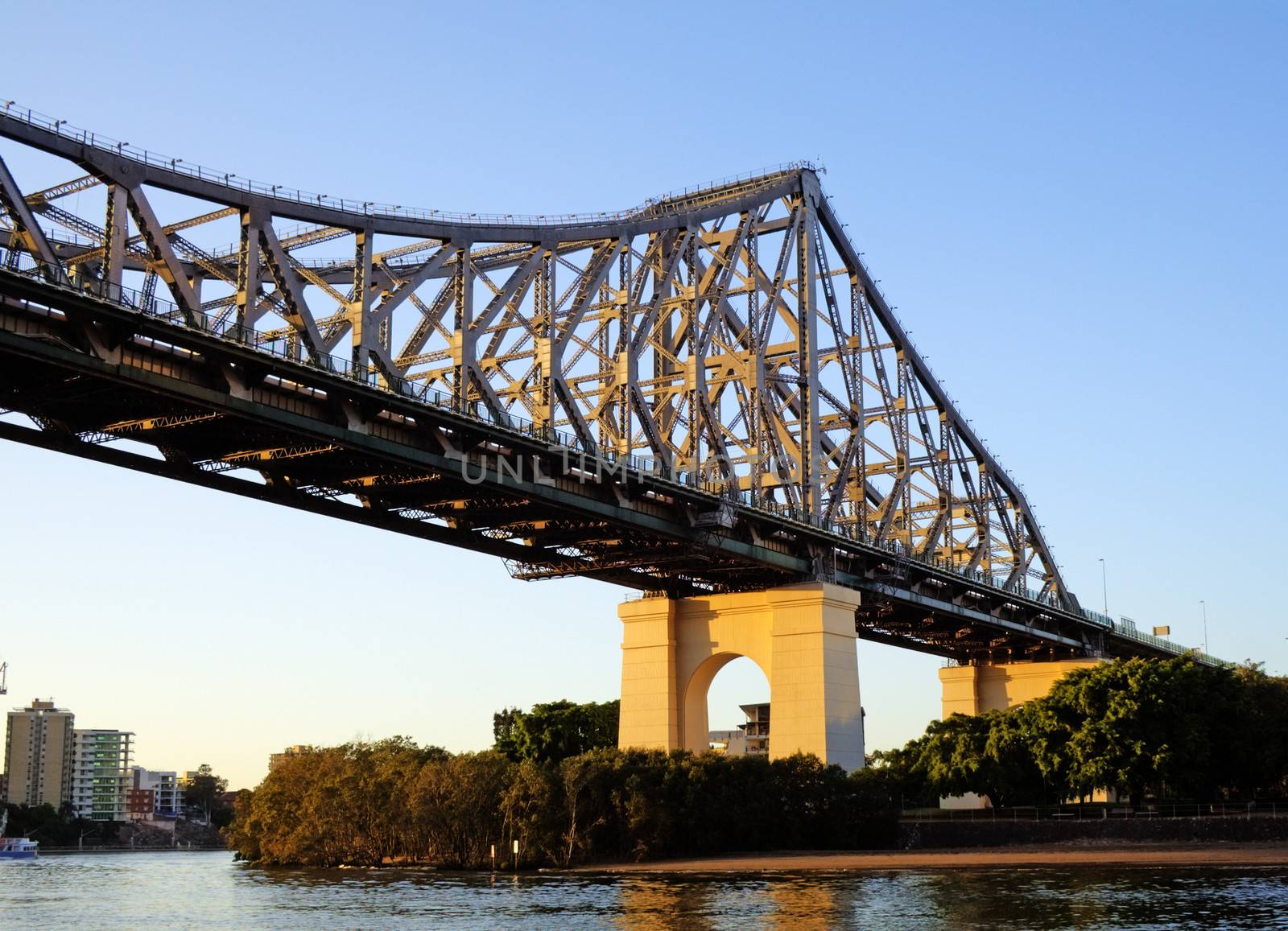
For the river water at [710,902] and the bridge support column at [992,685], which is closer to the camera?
the river water at [710,902]

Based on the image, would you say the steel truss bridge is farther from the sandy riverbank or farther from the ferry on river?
the ferry on river

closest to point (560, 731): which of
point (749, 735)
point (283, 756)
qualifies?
point (283, 756)

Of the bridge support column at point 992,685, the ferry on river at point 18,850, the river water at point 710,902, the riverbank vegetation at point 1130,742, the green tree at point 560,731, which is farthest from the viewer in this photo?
the ferry on river at point 18,850

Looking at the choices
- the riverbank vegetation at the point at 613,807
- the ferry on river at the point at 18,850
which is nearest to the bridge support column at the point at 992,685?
the riverbank vegetation at the point at 613,807

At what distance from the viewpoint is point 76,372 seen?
44.1 metres

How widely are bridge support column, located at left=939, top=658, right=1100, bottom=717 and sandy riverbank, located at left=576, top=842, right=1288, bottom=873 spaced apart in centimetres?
4814

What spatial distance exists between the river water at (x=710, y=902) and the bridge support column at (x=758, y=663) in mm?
14411

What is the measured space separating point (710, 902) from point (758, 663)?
2892 centimetres

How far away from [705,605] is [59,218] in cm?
3965

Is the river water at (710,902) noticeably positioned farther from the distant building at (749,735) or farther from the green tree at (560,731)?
the distant building at (749,735)

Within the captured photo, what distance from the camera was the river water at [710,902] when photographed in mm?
40344

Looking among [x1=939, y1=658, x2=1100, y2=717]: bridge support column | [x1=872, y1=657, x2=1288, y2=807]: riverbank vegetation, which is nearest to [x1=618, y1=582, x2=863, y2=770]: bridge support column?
[x1=872, y1=657, x2=1288, y2=807]: riverbank vegetation

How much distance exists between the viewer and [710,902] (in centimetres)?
4709

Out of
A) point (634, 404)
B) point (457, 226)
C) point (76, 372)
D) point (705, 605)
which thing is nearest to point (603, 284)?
point (634, 404)
